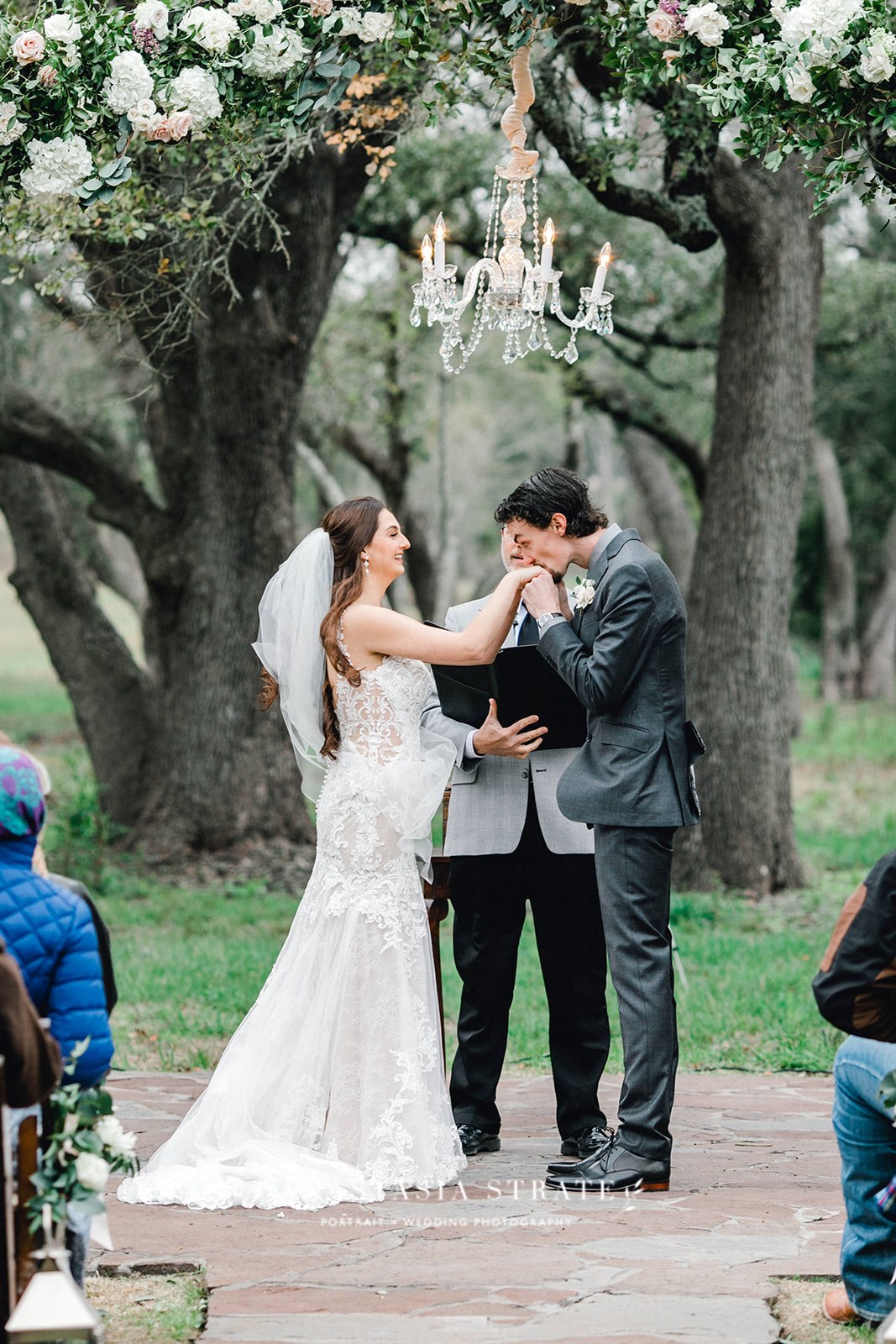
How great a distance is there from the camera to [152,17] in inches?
205

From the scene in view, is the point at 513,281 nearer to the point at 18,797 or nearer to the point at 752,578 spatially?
the point at 18,797

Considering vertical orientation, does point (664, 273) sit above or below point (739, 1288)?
above

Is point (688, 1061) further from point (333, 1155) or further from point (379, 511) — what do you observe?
point (379, 511)

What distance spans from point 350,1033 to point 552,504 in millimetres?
1900

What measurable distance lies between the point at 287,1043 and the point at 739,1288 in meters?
1.82

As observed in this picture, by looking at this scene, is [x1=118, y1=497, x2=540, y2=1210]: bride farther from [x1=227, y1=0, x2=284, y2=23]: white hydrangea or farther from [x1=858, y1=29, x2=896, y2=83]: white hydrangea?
[x1=858, y1=29, x2=896, y2=83]: white hydrangea

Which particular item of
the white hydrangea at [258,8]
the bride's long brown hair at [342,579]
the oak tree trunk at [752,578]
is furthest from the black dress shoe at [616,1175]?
the oak tree trunk at [752,578]

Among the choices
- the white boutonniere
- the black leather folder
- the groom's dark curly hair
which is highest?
the groom's dark curly hair

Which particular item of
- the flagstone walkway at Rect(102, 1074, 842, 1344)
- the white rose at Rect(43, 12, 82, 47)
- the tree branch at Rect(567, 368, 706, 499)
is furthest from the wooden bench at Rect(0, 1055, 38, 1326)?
the tree branch at Rect(567, 368, 706, 499)

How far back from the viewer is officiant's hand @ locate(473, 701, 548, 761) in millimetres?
5367

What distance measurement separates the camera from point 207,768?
12297mm

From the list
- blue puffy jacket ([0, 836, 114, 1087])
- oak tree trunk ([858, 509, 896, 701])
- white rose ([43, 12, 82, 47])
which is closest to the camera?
blue puffy jacket ([0, 836, 114, 1087])

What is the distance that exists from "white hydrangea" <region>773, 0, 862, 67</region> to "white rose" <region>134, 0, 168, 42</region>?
204 centimetres

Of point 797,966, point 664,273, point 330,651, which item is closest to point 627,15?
point 330,651
